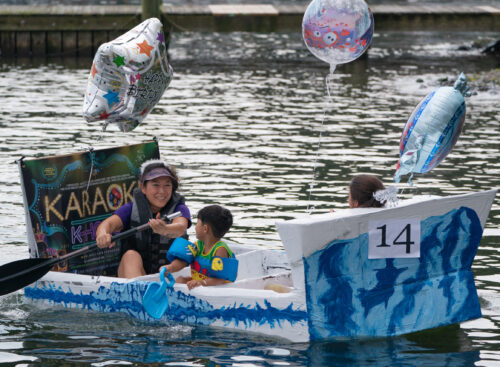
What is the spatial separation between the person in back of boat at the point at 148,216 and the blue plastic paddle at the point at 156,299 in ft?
1.94

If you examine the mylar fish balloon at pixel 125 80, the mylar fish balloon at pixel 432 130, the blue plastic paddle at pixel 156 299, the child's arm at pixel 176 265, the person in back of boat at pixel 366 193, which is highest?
the mylar fish balloon at pixel 125 80

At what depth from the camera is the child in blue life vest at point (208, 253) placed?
656 centimetres

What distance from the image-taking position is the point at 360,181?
6.30m

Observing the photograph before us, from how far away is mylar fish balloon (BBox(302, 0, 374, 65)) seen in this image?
7410 mm

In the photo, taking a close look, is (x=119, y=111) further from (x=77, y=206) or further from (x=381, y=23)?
(x=381, y=23)

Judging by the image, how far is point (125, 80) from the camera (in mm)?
7488

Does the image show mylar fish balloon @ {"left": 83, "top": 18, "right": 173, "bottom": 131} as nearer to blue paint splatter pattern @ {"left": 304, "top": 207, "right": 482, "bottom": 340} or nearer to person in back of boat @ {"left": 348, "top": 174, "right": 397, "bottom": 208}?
person in back of boat @ {"left": 348, "top": 174, "right": 397, "bottom": 208}

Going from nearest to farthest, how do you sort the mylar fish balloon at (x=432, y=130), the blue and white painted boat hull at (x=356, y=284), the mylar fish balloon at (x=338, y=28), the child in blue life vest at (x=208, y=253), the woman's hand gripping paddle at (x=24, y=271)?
the blue and white painted boat hull at (x=356, y=284)
the child in blue life vest at (x=208, y=253)
the mylar fish balloon at (x=432, y=130)
the woman's hand gripping paddle at (x=24, y=271)
the mylar fish balloon at (x=338, y=28)

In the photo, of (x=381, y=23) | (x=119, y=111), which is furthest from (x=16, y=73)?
(x=119, y=111)

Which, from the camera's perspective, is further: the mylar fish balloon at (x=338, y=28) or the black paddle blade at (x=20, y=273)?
the mylar fish balloon at (x=338, y=28)

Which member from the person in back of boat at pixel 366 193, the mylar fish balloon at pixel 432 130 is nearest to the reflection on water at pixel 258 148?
the person in back of boat at pixel 366 193

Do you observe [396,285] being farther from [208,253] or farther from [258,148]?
[258,148]

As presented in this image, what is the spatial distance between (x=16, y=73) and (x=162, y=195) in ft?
43.6

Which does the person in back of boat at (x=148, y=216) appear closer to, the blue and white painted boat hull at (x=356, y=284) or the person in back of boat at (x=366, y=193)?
the blue and white painted boat hull at (x=356, y=284)
